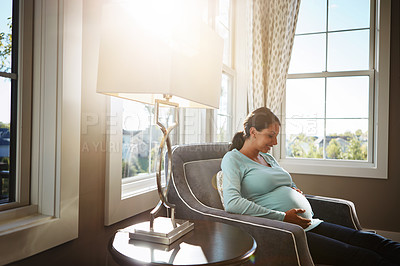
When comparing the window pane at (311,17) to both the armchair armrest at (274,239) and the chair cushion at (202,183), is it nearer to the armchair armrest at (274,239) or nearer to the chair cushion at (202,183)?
the chair cushion at (202,183)

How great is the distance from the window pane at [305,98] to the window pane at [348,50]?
23cm

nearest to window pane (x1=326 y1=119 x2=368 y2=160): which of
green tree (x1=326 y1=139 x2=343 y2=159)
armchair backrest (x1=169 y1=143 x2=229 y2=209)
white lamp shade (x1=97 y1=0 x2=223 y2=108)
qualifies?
green tree (x1=326 y1=139 x2=343 y2=159)

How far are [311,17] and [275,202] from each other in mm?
2403

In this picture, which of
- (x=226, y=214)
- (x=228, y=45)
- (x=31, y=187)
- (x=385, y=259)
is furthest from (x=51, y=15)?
(x=228, y=45)

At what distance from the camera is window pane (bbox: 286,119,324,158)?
3242 millimetres

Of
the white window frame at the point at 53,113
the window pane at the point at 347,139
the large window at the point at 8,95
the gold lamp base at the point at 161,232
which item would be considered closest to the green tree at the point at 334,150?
the window pane at the point at 347,139

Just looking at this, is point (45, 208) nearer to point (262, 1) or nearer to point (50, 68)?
point (50, 68)

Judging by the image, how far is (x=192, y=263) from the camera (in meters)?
0.93

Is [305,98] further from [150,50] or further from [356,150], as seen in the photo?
[150,50]

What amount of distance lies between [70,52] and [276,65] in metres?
2.26

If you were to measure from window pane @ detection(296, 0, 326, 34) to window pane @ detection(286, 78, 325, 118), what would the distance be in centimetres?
55

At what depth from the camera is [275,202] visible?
1.68 metres

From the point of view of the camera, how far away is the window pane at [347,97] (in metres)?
3.08

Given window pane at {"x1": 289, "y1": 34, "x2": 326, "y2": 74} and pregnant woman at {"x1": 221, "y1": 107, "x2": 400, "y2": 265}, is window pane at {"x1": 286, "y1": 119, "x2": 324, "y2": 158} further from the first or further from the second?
pregnant woman at {"x1": 221, "y1": 107, "x2": 400, "y2": 265}
